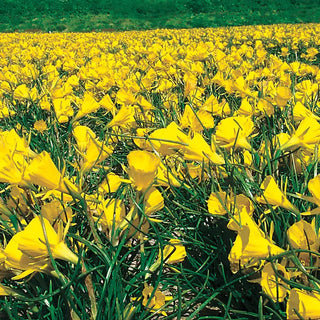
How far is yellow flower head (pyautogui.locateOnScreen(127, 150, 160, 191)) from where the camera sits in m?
0.70

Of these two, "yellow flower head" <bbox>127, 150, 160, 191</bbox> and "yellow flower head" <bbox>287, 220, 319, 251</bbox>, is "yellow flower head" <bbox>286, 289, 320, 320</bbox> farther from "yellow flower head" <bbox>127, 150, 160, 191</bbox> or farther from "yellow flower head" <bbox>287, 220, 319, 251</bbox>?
"yellow flower head" <bbox>127, 150, 160, 191</bbox>

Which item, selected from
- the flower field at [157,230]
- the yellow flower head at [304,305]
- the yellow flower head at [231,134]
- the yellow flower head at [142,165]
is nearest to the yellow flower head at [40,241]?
the flower field at [157,230]

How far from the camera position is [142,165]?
717 millimetres

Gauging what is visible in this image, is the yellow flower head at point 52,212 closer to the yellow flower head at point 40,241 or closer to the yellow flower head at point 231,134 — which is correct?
the yellow flower head at point 40,241

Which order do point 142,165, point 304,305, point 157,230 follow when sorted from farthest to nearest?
point 157,230, point 142,165, point 304,305

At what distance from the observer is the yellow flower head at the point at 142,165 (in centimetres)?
70

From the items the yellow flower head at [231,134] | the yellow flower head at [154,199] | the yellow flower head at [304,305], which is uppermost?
the yellow flower head at [231,134]

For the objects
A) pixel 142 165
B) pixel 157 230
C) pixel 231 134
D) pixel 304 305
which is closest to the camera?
pixel 304 305

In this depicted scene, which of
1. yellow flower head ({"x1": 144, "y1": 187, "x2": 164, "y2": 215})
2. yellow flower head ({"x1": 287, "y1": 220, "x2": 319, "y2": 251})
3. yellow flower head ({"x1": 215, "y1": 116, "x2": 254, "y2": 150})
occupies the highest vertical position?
yellow flower head ({"x1": 215, "y1": 116, "x2": 254, "y2": 150})

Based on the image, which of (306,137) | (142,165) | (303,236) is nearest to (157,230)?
(142,165)

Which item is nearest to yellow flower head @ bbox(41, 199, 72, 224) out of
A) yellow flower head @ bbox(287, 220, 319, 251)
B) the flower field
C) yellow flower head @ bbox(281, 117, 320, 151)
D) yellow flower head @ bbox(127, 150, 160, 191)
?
the flower field

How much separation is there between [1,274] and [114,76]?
6.84ft

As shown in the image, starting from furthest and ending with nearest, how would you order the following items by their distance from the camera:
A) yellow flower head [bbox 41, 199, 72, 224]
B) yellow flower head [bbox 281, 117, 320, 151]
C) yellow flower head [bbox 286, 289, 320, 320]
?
yellow flower head [bbox 281, 117, 320, 151] < yellow flower head [bbox 41, 199, 72, 224] < yellow flower head [bbox 286, 289, 320, 320]

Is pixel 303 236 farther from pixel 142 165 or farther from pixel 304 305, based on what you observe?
pixel 142 165
